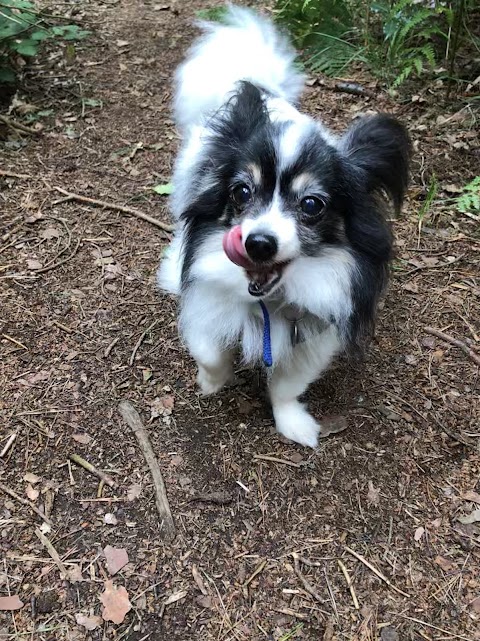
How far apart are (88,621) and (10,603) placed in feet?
0.92

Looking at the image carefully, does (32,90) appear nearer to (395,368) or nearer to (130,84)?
(130,84)

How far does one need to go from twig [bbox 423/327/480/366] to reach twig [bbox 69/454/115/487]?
1.72 metres

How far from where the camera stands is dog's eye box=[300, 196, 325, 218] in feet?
6.38

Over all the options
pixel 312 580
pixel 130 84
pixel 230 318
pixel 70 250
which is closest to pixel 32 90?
pixel 130 84

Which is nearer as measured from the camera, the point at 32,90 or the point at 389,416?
the point at 389,416

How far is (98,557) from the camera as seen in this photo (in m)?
2.18

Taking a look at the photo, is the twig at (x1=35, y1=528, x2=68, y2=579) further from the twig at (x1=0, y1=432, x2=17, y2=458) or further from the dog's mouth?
the dog's mouth

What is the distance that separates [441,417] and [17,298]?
7.05ft

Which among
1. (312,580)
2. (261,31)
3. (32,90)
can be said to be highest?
(261,31)

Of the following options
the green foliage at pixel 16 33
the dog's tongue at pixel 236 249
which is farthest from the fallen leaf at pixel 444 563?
the green foliage at pixel 16 33

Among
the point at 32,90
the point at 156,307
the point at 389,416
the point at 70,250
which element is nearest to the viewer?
the point at 389,416

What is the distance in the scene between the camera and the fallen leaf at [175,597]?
2.09m

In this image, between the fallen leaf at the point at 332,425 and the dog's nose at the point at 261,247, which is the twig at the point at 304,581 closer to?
the fallen leaf at the point at 332,425

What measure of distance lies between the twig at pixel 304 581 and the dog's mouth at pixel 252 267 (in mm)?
1020
